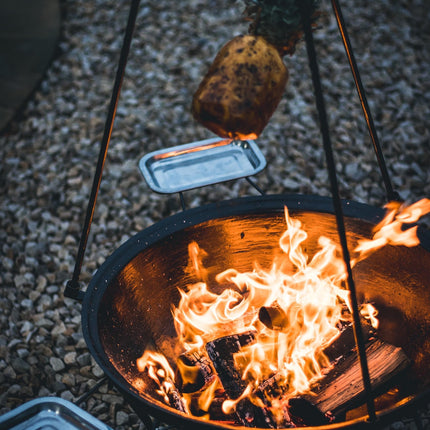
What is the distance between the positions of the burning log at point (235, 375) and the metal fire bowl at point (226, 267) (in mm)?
261

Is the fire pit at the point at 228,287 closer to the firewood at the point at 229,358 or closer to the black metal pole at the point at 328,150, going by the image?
the firewood at the point at 229,358

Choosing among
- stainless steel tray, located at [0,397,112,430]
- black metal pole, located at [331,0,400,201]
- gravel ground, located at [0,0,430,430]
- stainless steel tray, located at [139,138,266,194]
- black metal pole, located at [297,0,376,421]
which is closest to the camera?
black metal pole, located at [297,0,376,421]

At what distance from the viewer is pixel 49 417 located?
1894mm

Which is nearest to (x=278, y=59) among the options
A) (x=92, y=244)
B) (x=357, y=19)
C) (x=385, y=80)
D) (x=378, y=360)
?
(x=378, y=360)

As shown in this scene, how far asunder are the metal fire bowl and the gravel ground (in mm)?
677

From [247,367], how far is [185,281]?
19.3 inches

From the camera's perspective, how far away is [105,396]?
254 cm

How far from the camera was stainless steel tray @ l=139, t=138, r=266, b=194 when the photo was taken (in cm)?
251

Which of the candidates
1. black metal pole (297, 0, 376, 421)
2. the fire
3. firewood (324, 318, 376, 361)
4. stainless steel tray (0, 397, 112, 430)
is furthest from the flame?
stainless steel tray (0, 397, 112, 430)

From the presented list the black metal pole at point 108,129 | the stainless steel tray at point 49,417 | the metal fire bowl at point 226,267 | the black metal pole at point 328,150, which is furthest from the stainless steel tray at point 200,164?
the black metal pole at point 328,150

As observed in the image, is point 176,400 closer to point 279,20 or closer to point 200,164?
point 200,164

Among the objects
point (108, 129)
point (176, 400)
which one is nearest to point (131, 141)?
point (108, 129)

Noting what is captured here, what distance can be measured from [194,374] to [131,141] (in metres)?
2.58

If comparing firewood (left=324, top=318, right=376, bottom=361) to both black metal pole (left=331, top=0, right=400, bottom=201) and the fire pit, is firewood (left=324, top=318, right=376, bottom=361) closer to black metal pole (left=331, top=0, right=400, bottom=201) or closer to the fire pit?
the fire pit
